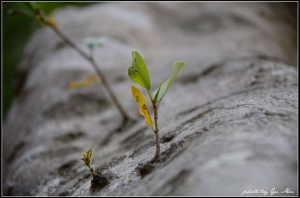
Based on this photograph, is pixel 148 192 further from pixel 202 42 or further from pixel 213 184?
pixel 202 42

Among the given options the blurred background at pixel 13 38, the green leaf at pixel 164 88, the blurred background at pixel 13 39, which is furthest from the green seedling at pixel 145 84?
the blurred background at pixel 13 39

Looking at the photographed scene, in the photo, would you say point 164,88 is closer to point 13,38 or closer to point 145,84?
point 145,84

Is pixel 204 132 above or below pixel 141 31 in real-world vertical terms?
below

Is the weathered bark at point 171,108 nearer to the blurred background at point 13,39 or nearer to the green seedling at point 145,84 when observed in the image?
the green seedling at point 145,84

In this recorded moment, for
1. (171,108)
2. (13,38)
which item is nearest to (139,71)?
(171,108)

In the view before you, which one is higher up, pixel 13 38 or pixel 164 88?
pixel 13 38

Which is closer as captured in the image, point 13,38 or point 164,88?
point 164,88

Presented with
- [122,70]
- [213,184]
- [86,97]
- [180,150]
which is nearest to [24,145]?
[86,97]

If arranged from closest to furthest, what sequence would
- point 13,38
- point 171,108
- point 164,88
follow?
point 164,88 < point 171,108 < point 13,38
